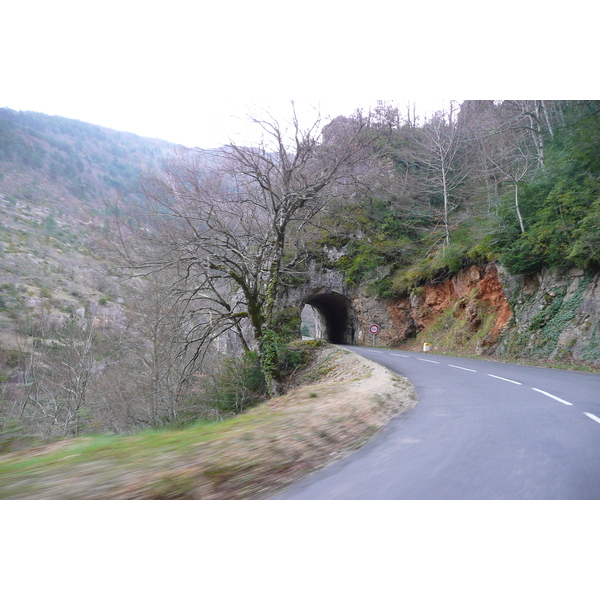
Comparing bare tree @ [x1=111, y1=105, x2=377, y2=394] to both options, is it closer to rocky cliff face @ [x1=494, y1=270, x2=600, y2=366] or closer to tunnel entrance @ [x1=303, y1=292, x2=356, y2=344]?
rocky cliff face @ [x1=494, y1=270, x2=600, y2=366]

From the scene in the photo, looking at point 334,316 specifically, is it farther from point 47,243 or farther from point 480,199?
point 47,243

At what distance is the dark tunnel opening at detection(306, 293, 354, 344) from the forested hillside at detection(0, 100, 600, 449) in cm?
548

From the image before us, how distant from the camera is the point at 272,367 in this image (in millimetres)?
16172

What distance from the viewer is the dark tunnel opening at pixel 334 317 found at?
35.1m

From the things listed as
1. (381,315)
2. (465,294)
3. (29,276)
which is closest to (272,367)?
(465,294)

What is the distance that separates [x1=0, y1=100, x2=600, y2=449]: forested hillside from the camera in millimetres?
13805

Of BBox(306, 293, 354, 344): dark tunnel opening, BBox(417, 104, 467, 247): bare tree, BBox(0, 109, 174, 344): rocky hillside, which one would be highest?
BBox(417, 104, 467, 247): bare tree

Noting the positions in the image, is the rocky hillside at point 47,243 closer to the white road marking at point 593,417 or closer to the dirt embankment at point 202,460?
the dirt embankment at point 202,460

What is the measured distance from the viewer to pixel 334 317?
1574 inches

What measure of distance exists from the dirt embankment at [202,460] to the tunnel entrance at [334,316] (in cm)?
2655

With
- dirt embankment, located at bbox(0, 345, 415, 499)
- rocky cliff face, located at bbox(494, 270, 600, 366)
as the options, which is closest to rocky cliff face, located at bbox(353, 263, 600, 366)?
rocky cliff face, located at bbox(494, 270, 600, 366)

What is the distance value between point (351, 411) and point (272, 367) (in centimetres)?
956

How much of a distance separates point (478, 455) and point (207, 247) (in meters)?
11.9
